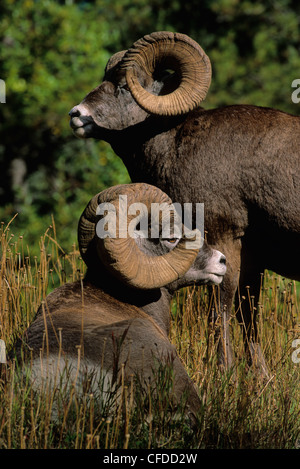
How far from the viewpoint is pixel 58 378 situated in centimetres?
536

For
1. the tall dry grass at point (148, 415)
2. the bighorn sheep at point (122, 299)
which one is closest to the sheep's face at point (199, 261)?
the bighorn sheep at point (122, 299)

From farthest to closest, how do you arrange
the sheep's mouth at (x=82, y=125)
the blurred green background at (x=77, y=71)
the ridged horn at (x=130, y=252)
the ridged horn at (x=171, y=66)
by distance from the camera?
the blurred green background at (x=77, y=71) → the sheep's mouth at (x=82, y=125) → the ridged horn at (x=171, y=66) → the ridged horn at (x=130, y=252)

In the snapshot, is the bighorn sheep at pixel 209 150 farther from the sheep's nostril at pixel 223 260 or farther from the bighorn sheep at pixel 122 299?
the bighorn sheep at pixel 122 299

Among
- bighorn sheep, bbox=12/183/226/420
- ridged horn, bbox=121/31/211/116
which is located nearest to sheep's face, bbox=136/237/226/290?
bighorn sheep, bbox=12/183/226/420

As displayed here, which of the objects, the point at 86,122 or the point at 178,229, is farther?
the point at 86,122

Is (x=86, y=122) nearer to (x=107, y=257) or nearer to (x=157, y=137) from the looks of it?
(x=157, y=137)

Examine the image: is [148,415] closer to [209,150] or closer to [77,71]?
[209,150]

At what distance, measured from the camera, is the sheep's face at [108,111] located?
748cm

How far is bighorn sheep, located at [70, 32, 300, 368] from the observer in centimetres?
697

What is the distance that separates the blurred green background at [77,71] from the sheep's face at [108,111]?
22.2 ft

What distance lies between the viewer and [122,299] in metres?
6.67

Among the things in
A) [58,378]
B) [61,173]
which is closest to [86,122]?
[58,378]
